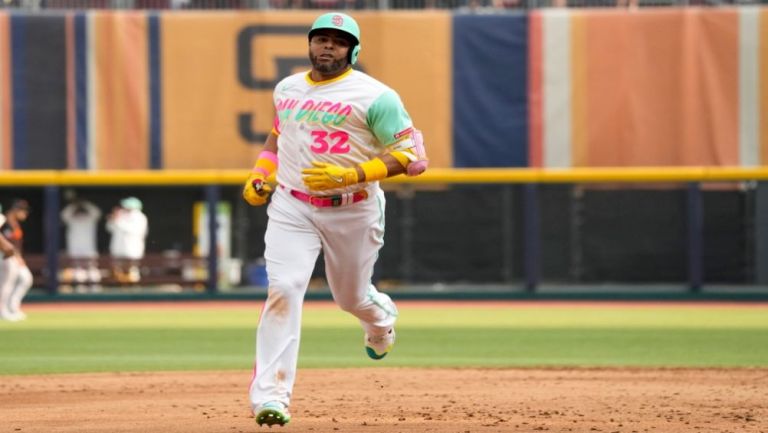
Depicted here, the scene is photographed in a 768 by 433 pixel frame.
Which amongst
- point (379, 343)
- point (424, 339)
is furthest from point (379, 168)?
point (424, 339)

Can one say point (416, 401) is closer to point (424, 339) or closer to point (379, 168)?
point (379, 168)

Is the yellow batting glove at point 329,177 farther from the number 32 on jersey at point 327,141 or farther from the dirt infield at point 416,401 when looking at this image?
the dirt infield at point 416,401

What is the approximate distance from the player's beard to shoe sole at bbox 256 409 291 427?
173 cm

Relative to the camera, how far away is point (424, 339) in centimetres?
1363

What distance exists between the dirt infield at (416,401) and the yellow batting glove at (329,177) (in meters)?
1.27

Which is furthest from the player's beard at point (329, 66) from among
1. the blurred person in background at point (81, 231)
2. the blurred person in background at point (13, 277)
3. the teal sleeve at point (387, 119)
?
the blurred person in background at point (81, 231)

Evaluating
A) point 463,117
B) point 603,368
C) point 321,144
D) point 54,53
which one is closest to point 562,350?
point 603,368

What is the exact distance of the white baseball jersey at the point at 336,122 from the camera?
21.6ft

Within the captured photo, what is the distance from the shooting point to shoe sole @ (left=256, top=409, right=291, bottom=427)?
6.25 metres

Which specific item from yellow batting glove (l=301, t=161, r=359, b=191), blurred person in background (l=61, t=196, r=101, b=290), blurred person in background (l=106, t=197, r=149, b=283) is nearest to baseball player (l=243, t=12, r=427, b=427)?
yellow batting glove (l=301, t=161, r=359, b=191)

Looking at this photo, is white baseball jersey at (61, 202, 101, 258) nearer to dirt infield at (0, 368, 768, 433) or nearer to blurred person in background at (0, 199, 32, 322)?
blurred person in background at (0, 199, 32, 322)

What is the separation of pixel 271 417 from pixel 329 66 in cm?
178

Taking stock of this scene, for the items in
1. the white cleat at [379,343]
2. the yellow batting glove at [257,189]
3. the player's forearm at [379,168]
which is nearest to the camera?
the player's forearm at [379,168]

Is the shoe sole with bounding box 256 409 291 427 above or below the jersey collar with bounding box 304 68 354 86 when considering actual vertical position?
below
